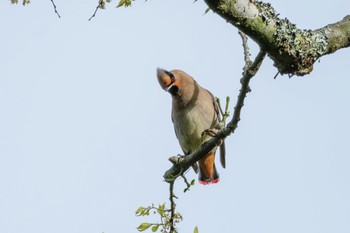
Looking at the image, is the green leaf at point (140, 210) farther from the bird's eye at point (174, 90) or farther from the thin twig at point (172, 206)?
the bird's eye at point (174, 90)

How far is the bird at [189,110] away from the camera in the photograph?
6012mm

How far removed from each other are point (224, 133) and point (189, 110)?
2671 millimetres

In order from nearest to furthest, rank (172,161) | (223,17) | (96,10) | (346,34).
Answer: (223,17), (346,34), (96,10), (172,161)

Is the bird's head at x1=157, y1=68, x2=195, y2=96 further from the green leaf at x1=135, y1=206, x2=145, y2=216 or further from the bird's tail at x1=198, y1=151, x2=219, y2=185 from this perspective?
the green leaf at x1=135, y1=206, x2=145, y2=216

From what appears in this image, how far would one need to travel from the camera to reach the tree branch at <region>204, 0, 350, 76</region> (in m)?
2.76

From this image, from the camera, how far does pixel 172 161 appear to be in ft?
14.5

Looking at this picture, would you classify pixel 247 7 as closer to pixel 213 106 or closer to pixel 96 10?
pixel 96 10

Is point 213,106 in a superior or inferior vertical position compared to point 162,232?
superior

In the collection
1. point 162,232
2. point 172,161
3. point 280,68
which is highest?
point 172,161

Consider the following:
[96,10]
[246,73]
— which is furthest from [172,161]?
[246,73]

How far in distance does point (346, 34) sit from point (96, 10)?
1.37 m

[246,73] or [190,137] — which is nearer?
[246,73]

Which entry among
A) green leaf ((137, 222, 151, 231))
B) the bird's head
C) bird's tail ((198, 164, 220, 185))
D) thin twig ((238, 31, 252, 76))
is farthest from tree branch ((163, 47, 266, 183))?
bird's tail ((198, 164, 220, 185))

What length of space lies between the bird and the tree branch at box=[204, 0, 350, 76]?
287 centimetres
